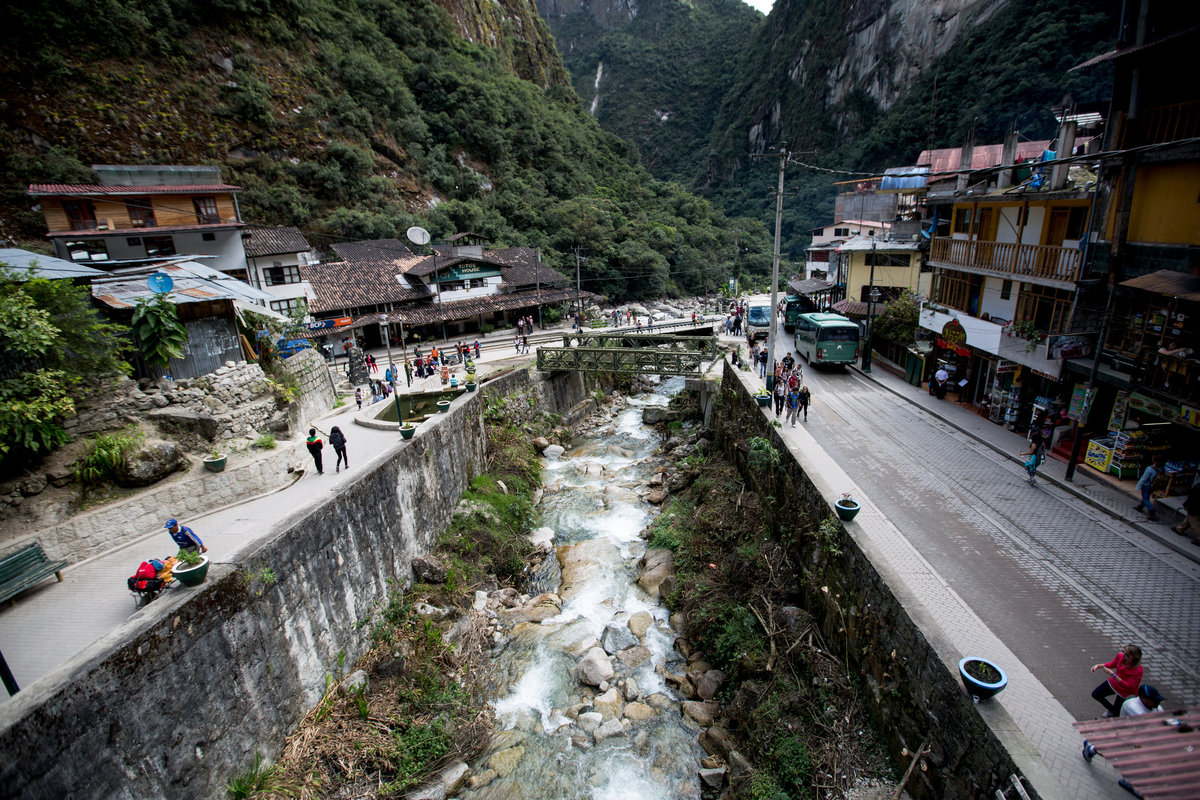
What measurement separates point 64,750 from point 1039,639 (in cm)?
1343

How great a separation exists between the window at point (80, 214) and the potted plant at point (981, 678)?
35.0 metres

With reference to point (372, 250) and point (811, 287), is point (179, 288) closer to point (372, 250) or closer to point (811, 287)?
point (372, 250)

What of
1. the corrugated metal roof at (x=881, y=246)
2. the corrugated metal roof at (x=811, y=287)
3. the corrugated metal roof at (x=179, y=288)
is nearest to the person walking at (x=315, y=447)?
the corrugated metal roof at (x=179, y=288)

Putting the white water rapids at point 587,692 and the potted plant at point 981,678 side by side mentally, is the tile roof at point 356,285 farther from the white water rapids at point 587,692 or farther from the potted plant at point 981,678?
the potted plant at point 981,678

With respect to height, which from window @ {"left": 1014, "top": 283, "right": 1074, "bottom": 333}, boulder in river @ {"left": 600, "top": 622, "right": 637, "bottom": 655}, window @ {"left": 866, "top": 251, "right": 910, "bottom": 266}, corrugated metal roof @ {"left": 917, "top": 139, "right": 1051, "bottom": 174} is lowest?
boulder in river @ {"left": 600, "top": 622, "right": 637, "bottom": 655}

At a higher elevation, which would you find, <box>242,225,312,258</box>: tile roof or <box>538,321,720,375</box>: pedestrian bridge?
<box>242,225,312,258</box>: tile roof

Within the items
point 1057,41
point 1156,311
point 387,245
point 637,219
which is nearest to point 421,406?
point 1156,311

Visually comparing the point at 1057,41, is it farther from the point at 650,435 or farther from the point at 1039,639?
the point at 1039,639

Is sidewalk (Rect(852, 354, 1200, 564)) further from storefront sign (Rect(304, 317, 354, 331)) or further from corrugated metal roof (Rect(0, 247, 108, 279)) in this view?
storefront sign (Rect(304, 317, 354, 331))

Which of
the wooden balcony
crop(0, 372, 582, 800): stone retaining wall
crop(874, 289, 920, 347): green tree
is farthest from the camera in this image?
crop(874, 289, 920, 347): green tree

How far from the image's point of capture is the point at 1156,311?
1192 centimetres

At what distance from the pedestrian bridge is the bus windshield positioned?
510cm

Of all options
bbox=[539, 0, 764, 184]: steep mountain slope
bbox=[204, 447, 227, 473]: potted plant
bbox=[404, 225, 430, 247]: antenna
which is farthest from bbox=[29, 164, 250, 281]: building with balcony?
bbox=[539, 0, 764, 184]: steep mountain slope

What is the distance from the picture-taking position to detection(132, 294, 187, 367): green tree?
11891mm
